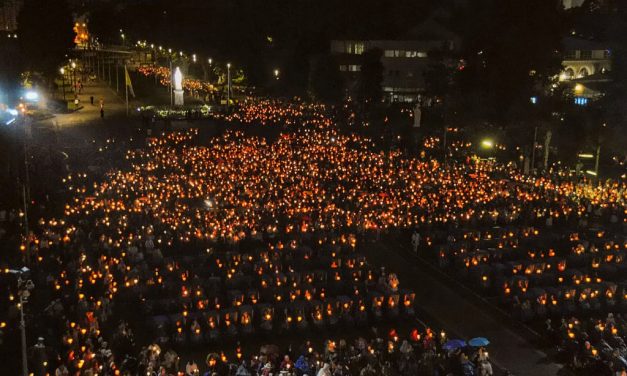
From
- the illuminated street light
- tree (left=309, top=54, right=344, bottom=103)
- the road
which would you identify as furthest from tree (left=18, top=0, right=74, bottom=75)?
the road

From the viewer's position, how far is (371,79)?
54781 millimetres

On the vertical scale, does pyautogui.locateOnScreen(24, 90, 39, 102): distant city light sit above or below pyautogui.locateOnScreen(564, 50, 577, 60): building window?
below

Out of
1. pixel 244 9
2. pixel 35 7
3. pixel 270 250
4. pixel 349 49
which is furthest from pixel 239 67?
pixel 270 250

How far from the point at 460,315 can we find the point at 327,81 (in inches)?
1587

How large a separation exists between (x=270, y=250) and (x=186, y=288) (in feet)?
12.5

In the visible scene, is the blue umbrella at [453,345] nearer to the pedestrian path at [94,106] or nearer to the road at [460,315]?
the road at [460,315]

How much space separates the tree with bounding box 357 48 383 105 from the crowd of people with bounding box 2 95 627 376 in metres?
21.5

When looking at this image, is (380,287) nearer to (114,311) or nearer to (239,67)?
(114,311)

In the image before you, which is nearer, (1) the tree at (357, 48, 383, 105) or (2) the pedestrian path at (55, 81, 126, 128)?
(2) the pedestrian path at (55, 81, 126, 128)

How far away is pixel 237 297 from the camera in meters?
18.6

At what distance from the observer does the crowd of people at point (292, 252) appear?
54.9ft

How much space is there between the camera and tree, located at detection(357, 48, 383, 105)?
54688 mm

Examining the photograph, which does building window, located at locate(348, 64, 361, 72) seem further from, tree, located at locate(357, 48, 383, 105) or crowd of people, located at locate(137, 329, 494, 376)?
crowd of people, located at locate(137, 329, 494, 376)

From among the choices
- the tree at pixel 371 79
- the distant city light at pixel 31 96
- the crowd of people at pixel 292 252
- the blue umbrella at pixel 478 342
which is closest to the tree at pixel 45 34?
the distant city light at pixel 31 96
